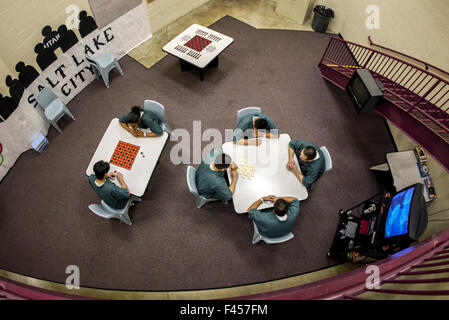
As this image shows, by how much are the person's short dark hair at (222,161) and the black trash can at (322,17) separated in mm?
5548

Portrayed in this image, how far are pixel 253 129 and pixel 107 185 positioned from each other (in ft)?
7.41

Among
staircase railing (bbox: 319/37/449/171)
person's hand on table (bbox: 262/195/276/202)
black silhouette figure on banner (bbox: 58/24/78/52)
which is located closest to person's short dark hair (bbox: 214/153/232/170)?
person's hand on table (bbox: 262/195/276/202)

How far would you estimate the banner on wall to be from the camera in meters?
4.33

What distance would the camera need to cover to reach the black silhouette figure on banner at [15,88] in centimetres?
412

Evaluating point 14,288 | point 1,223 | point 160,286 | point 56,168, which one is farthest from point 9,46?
point 160,286

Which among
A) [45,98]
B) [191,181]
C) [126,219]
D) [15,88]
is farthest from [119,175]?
[45,98]

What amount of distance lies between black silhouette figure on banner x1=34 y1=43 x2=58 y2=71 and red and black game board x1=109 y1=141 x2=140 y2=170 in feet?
7.53

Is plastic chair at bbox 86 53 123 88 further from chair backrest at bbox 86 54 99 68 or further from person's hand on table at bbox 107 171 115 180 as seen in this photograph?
person's hand on table at bbox 107 171 115 180

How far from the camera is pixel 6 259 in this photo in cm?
393

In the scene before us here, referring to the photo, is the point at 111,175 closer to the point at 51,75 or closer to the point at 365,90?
the point at 51,75

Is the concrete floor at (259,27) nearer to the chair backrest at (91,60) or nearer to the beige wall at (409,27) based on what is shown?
the chair backrest at (91,60)

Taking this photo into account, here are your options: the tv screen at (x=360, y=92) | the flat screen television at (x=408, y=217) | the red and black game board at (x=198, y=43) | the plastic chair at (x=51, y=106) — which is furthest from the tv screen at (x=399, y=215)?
the plastic chair at (x=51, y=106)

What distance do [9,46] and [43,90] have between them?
2.85 ft
